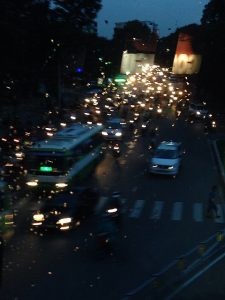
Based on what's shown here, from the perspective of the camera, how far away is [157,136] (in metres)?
54.8

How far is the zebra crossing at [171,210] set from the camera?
25722mm

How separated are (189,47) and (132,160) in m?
51.3

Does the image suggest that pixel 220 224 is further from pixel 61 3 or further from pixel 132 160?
pixel 61 3

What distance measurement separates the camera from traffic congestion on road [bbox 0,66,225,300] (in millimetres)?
16750

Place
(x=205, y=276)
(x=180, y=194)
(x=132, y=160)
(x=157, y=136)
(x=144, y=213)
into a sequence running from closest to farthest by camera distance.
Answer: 1. (x=205, y=276)
2. (x=144, y=213)
3. (x=180, y=194)
4. (x=132, y=160)
5. (x=157, y=136)

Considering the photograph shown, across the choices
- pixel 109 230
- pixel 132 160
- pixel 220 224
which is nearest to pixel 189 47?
pixel 132 160

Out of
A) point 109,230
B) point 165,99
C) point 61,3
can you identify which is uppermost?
point 61,3

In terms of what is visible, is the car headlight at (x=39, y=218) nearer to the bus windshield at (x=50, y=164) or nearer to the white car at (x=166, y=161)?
the bus windshield at (x=50, y=164)

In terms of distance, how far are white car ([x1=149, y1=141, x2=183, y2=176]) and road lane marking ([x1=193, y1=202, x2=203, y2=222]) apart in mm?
6318

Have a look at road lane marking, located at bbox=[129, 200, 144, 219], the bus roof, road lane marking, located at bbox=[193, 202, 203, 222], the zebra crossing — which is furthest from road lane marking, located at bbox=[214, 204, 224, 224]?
the bus roof

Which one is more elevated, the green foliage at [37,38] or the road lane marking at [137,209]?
the green foliage at [37,38]

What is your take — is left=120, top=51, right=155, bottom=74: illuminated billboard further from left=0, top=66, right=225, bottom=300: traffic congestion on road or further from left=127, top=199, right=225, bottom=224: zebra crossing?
left=127, top=199, right=225, bottom=224: zebra crossing

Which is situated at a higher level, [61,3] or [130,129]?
[61,3]

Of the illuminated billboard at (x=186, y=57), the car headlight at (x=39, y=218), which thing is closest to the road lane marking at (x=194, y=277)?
the car headlight at (x=39, y=218)
